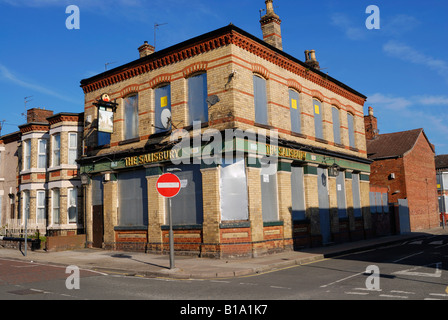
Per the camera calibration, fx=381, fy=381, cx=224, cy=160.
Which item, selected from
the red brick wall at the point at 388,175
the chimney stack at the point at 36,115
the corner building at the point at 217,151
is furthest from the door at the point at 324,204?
the chimney stack at the point at 36,115

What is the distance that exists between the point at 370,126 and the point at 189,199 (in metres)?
28.7

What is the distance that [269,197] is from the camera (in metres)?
17.3

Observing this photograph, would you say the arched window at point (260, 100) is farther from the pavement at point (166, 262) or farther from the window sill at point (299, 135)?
the pavement at point (166, 262)

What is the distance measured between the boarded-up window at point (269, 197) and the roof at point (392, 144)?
61.8 feet

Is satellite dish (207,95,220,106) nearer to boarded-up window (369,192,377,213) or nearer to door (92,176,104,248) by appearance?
door (92,176,104,248)

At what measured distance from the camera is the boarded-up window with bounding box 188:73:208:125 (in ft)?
54.9

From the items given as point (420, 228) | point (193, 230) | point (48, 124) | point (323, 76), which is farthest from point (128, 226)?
point (420, 228)

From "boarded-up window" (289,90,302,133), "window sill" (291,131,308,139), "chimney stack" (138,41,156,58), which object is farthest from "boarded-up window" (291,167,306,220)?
"chimney stack" (138,41,156,58)

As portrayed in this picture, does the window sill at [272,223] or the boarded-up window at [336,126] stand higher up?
the boarded-up window at [336,126]

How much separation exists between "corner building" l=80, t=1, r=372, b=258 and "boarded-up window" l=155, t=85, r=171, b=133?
0.06 metres

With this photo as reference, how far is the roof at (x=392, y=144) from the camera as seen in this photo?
33991mm

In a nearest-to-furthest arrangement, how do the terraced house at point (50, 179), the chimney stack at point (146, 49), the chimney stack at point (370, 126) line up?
the chimney stack at point (146, 49)
the terraced house at point (50, 179)
the chimney stack at point (370, 126)

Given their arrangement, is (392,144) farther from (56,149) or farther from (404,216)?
(56,149)

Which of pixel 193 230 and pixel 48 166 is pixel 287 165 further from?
pixel 48 166
